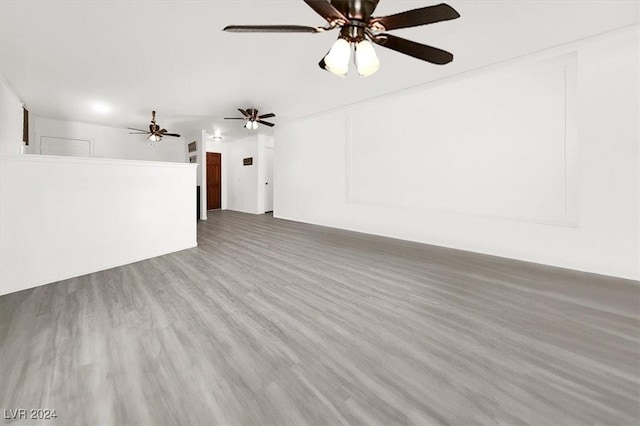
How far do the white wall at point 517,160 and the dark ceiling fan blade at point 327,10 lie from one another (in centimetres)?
310

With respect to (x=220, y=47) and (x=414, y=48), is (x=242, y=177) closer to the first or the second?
(x=220, y=47)

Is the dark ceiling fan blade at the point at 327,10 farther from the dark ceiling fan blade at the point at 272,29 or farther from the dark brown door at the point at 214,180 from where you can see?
the dark brown door at the point at 214,180

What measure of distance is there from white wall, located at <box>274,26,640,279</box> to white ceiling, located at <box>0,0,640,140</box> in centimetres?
34

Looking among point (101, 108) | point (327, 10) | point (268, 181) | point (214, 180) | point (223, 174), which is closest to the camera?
point (327, 10)

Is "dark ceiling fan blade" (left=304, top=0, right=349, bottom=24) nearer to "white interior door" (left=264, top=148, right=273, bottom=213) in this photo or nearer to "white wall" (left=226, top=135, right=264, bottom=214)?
"white wall" (left=226, top=135, right=264, bottom=214)

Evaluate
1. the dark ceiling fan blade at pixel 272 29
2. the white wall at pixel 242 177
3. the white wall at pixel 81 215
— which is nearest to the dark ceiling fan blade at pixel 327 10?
the dark ceiling fan blade at pixel 272 29

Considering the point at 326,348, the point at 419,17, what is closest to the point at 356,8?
the point at 419,17

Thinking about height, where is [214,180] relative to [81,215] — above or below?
above

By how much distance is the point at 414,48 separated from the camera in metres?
2.09

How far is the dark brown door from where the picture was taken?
957 centimetres

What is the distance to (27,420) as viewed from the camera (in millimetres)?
1196

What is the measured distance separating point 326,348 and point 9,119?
645 centimetres

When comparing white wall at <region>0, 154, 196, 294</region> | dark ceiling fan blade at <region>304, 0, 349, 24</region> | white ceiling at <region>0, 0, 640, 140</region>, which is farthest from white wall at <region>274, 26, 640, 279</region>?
white wall at <region>0, 154, 196, 294</region>

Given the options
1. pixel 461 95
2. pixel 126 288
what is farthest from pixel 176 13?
pixel 461 95
